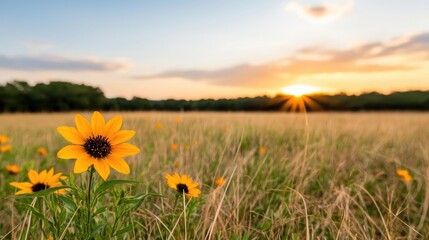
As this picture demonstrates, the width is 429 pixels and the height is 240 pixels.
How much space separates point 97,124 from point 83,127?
0.04 meters

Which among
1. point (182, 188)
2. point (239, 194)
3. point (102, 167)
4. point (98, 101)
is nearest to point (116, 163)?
point (102, 167)

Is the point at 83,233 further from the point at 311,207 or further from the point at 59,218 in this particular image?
the point at 311,207

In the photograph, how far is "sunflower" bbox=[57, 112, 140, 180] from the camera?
110 centimetres

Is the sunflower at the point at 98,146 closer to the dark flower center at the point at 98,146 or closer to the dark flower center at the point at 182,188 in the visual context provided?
the dark flower center at the point at 98,146

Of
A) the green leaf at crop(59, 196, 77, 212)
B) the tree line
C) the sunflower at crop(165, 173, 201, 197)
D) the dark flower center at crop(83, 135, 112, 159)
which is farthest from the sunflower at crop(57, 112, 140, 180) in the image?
the tree line

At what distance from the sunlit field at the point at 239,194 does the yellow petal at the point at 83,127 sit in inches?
7.1

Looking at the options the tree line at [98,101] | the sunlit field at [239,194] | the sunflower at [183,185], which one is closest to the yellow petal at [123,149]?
the sunlit field at [239,194]

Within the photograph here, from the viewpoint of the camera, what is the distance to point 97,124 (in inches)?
47.2

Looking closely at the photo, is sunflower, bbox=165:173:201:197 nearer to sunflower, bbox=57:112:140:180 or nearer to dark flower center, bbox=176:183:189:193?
dark flower center, bbox=176:183:189:193

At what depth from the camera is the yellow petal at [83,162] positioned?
41.4 inches

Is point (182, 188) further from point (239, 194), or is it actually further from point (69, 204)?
point (239, 194)

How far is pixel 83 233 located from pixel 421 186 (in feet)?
10.5

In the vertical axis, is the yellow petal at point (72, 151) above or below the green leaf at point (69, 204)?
above

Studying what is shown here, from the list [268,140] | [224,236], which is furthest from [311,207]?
[268,140]
